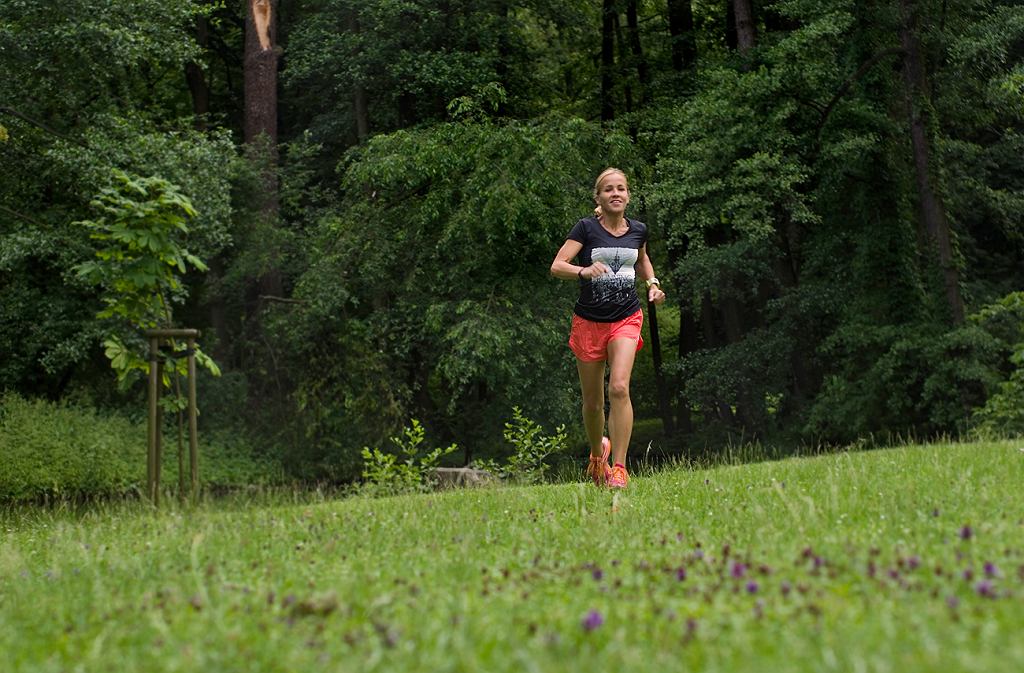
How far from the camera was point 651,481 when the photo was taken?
9.12 m

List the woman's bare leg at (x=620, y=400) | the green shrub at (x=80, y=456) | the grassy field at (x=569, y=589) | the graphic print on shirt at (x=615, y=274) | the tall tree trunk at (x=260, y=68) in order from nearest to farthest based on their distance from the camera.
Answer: the grassy field at (x=569, y=589) → the woman's bare leg at (x=620, y=400) → the graphic print on shirt at (x=615, y=274) → the green shrub at (x=80, y=456) → the tall tree trunk at (x=260, y=68)

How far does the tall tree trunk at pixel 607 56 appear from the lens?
30703 mm

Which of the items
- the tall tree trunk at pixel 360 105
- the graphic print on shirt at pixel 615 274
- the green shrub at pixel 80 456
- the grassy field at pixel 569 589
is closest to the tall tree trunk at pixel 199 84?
the tall tree trunk at pixel 360 105

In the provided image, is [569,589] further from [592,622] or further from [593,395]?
[593,395]

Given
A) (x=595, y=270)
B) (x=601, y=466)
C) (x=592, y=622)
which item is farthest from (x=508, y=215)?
(x=592, y=622)

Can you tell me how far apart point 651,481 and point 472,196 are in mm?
14652

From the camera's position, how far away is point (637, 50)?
32.1m

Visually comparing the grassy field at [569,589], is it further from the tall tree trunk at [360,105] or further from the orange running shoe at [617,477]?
the tall tree trunk at [360,105]

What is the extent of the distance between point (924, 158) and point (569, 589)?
19200 millimetres

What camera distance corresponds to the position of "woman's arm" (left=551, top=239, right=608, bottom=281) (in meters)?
8.32

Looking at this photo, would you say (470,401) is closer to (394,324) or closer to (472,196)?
(394,324)

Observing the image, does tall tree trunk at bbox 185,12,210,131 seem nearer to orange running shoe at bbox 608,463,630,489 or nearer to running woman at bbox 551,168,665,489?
running woman at bbox 551,168,665,489

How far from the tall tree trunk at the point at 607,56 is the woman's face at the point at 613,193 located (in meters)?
21.3

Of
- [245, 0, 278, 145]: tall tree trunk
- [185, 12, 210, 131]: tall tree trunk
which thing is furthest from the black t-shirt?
[185, 12, 210, 131]: tall tree trunk
